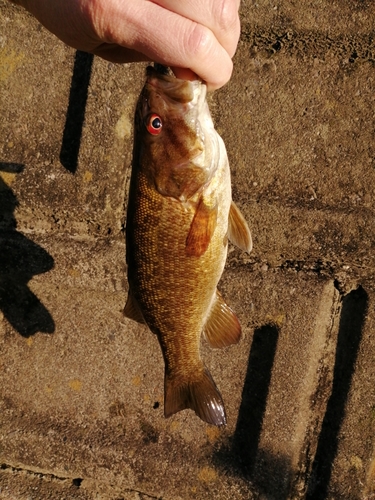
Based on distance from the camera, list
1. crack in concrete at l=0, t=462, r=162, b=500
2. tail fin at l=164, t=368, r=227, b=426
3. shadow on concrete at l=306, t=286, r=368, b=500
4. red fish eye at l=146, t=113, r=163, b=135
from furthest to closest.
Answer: crack in concrete at l=0, t=462, r=162, b=500 < shadow on concrete at l=306, t=286, r=368, b=500 < tail fin at l=164, t=368, r=227, b=426 < red fish eye at l=146, t=113, r=163, b=135

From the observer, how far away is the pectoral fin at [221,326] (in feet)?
7.48

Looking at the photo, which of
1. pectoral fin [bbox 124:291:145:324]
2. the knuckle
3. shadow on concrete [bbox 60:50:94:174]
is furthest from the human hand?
shadow on concrete [bbox 60:50:94:174]

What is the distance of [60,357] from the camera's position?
2.96m

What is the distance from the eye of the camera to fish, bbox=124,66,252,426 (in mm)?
1847

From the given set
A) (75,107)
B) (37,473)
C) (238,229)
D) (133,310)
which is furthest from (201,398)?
→ (75,107)

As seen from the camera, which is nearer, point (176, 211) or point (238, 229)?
point (176, 211)

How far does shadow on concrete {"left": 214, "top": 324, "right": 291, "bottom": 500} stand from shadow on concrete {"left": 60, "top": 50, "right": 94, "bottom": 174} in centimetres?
160

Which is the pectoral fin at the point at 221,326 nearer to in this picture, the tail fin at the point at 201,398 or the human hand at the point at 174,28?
the tail fin at the point at 201,398

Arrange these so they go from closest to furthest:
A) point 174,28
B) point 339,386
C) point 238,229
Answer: point 174,28 → point 238,229 → point 339,386

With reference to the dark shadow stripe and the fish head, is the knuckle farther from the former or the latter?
the dark shadow stripe

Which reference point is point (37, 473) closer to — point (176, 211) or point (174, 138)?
point (176, 211)

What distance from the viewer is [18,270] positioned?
9.68ft

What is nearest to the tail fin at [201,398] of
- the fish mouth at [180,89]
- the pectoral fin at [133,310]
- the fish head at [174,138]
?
the pectoral fin at [133,310]

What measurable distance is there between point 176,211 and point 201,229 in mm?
131
